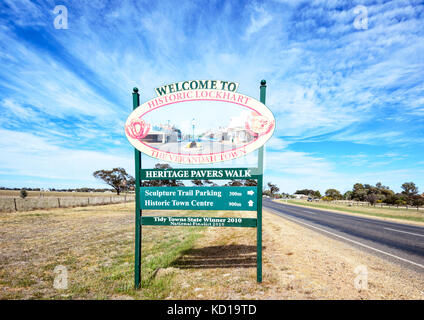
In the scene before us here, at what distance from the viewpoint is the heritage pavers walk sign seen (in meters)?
4.60

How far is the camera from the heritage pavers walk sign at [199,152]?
15.1 feet

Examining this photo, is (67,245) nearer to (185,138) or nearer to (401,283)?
(185,138)

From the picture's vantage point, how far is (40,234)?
10.6 metres

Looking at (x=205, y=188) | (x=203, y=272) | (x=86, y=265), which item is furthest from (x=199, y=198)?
(x=86, y=265)

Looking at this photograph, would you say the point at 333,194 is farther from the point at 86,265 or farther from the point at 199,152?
the point at 86,265

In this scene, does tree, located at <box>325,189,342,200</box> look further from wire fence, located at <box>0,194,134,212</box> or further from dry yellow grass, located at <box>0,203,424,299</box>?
dry yellow grass, located at <box>0,203,424,299</box>

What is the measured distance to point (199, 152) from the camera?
494 centimetres

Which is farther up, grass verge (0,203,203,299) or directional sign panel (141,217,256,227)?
directional sign panel (141,217,256,227)

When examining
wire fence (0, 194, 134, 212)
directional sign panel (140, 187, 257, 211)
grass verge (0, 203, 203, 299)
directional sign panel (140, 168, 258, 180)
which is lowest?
wire fence (0, 194, 134, 212)

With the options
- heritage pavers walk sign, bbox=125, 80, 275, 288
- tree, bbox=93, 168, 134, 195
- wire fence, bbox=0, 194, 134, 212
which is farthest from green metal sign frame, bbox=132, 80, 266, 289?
tree, bbox=93, 168, 134, 195

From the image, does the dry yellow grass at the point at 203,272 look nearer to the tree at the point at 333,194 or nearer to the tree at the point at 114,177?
the tree at the point at 114,177

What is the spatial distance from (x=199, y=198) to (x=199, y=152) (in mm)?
1112
